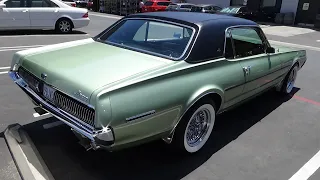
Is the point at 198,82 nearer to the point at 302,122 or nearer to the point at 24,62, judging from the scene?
the point at 24,62

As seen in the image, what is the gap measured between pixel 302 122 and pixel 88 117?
11.4 feet


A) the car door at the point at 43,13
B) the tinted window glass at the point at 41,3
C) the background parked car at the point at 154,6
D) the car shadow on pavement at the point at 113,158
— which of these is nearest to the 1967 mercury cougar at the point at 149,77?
the car shadow on pavement at the point at 113,158

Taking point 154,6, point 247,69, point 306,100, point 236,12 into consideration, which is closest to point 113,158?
point 247,69

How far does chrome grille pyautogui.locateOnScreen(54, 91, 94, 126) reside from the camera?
2.41 metres

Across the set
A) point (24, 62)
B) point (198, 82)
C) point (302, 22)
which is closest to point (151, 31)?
point (198, 82)

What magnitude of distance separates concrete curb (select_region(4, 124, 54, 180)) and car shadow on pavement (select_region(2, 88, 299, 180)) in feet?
0.23

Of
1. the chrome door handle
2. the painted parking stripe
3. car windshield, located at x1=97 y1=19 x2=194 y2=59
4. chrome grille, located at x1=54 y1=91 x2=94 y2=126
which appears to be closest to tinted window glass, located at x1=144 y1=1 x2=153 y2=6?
the painted parking stripe

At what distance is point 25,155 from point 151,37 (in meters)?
1.98

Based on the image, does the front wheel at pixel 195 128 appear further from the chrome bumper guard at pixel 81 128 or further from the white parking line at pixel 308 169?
the white parking line at pixel 308 169

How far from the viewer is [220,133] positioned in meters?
3.89

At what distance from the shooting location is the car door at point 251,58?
149 inches

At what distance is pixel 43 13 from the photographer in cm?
1059

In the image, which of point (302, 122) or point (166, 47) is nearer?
point (166, 47)

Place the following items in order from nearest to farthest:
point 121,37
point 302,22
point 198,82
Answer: point 198,82 < point 121,37 < point 302,22
